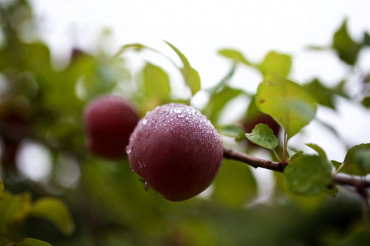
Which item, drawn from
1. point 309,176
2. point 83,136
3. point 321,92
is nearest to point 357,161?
point 309,176

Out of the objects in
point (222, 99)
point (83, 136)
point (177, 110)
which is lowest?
point (83, 136)

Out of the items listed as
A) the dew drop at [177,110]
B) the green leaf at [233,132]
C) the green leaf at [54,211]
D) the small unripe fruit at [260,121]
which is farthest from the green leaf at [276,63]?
the green leaf at [54,211]

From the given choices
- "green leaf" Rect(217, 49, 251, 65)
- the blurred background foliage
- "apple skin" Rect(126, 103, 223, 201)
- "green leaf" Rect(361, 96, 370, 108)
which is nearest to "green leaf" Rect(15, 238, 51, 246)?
the blurred background foliage

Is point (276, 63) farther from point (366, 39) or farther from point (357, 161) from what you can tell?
point (357, 161)

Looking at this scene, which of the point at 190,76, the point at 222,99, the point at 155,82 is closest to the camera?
the point at 190,76

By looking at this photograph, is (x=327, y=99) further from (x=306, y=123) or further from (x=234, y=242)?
(x=234, y=242)

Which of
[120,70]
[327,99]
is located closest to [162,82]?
[120,70]
